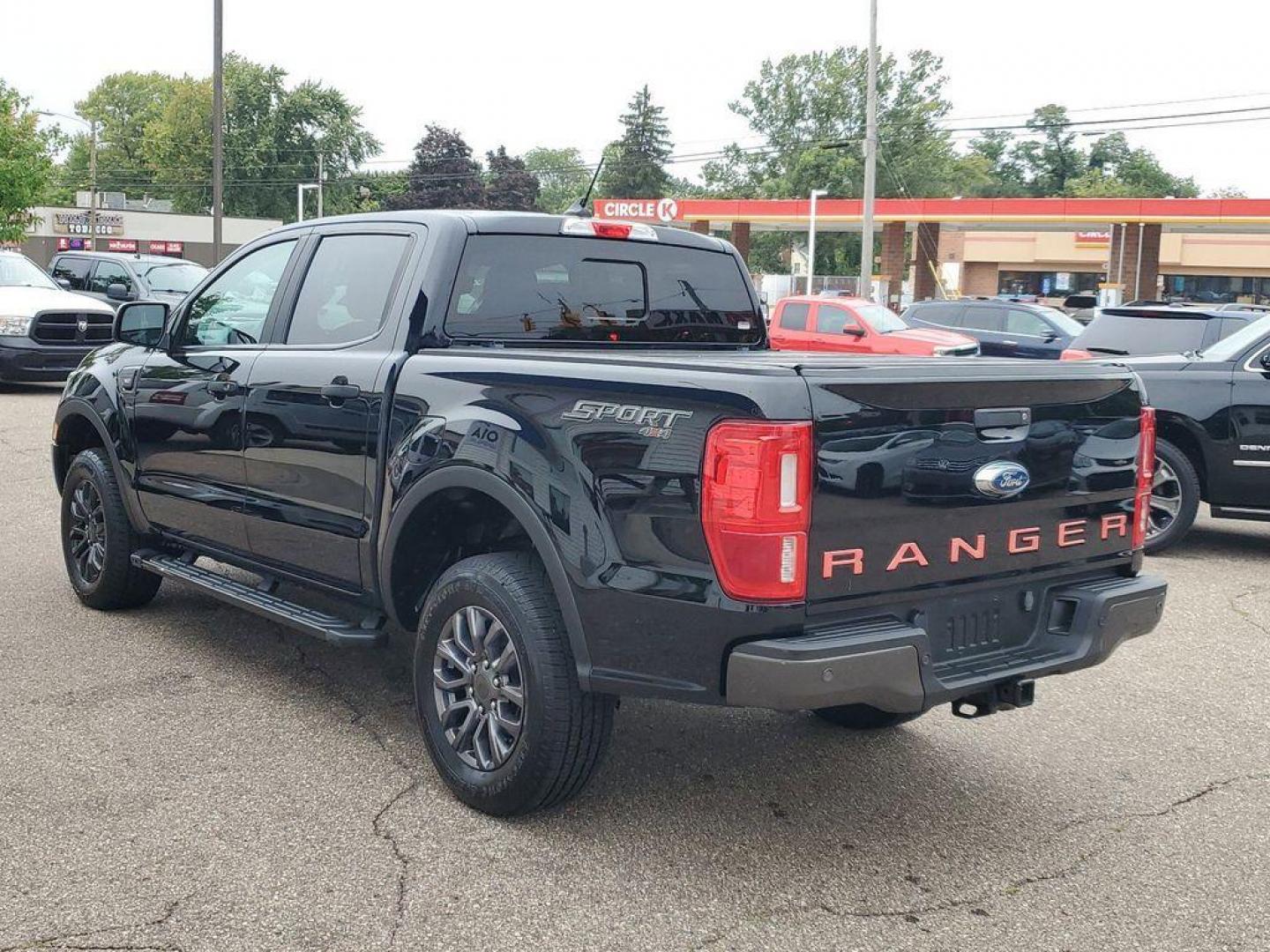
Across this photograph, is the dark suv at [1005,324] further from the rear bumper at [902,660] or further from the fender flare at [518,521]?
the fender flare at [518,521]

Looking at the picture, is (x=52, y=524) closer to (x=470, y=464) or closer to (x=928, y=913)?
(x=470, y=464)

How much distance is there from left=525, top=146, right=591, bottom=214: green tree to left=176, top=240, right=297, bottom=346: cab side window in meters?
82.6

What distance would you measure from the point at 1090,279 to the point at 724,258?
60284mm

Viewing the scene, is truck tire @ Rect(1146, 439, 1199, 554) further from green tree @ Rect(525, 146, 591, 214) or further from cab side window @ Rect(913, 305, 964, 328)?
green tree @ Rect(525, 146, 591, 214)

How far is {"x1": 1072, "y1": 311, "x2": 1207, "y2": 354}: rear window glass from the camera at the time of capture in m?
10.5

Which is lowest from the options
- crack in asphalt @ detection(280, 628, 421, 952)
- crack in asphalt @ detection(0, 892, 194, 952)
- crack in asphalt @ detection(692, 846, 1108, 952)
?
crack in asphalt @ detection(0, 892, 194, 952)

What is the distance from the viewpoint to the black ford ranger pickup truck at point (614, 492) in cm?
336

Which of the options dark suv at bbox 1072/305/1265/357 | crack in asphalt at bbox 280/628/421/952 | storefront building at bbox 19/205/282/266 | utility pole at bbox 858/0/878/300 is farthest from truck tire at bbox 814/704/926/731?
A: storefront building at bbox 19/205/282/266

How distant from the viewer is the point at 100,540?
20.9 ft

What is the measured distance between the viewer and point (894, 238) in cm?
4922

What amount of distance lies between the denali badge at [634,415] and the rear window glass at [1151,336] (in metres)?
7.89

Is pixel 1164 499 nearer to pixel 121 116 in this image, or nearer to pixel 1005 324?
pixel 1005 324

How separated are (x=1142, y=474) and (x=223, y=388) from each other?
3531 millimetres

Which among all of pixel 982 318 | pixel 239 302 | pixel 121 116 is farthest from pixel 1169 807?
pixel 121 116
